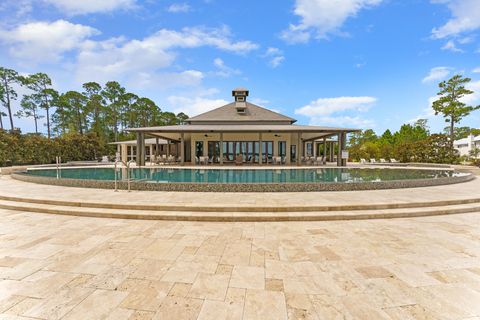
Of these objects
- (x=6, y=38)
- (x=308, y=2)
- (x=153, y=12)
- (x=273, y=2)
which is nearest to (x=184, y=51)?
(x=153, y=12)

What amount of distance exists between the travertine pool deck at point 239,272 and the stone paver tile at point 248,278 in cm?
1

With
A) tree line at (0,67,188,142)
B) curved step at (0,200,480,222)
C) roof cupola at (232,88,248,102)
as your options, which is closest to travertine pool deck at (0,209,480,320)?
curved step at (0,200,480,222)

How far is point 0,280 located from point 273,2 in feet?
54.2

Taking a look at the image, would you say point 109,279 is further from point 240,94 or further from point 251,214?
point 240,94

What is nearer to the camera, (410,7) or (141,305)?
(141,305)

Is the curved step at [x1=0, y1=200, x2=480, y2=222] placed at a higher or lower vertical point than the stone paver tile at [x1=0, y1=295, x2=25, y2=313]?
higher

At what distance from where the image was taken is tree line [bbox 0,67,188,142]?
1311 inches

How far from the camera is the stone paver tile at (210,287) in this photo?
2594 millimetres

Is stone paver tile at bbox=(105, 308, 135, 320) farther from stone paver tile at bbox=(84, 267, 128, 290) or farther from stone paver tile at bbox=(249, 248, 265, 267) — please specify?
stone paver tile at bbox=(249, 248, 265, 267)

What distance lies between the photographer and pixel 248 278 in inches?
117

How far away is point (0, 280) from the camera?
9.54 feet

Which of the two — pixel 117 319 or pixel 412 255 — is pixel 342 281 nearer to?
pixel 412 255

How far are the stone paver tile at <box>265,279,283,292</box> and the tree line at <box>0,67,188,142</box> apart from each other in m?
39.4

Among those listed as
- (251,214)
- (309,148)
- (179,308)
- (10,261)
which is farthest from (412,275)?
(309,148)
